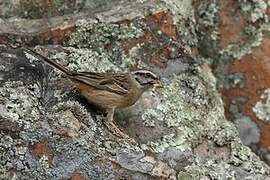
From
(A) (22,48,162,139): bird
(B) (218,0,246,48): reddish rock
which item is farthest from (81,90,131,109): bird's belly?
(B) (218,0,246,48): reddish rock

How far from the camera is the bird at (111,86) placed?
4660mm

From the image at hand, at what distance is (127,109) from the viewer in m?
5.01

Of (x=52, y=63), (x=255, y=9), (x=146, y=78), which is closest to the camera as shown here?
(x=52, y=63)

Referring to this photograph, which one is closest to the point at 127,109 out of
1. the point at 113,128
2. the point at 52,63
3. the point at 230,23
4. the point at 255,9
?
the point at 113,128

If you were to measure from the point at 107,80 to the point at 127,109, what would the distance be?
1.11 ft

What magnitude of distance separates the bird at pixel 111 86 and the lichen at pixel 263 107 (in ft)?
3.03

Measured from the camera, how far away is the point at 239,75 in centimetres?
559

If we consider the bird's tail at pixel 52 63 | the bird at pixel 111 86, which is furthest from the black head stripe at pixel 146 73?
the bird's tail at pixel 52 63

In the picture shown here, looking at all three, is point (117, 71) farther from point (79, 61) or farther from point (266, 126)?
point (266, 126)

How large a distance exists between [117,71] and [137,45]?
298 millimetres

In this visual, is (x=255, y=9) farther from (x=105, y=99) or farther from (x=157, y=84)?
(x=105, y=99)

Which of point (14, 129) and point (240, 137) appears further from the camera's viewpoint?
point (240, 137)

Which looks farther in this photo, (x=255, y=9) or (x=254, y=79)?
(x=255, y=9)

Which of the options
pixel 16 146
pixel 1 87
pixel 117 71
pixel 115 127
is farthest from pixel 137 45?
pixel 16 146
